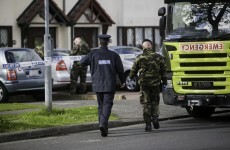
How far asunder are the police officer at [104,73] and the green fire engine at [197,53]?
1.96 m

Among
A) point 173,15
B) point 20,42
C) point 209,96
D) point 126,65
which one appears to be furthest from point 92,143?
point 20,42

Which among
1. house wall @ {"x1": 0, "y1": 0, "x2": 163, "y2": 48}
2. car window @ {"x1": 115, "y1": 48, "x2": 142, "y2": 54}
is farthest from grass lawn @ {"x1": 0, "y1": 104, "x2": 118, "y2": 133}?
house wall @ {"x1": 0, "y1": 0, "x2": 163, "y2": 48}

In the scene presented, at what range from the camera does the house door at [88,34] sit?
32.5 meters

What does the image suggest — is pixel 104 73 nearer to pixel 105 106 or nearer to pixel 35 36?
pixel 105 106

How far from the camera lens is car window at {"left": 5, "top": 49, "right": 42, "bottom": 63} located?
1855 cm

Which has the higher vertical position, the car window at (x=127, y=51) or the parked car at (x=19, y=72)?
the car window at (x=127, y=51)

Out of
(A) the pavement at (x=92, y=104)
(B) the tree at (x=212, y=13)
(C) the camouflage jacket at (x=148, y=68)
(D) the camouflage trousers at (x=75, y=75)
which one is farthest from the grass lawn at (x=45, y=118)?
(D) the camouflage trousers at (x=75, y=75)

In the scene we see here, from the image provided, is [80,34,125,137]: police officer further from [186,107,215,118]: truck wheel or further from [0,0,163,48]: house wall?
[0,0,163,48]: house wall

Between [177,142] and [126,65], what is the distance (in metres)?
12.3

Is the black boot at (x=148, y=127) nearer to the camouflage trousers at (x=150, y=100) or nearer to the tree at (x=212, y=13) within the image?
the camouflage trousers at (x=150, y=100)

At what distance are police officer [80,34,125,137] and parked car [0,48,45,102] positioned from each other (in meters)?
6.30

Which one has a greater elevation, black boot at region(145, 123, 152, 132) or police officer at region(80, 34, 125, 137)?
police officer at region(80, 34, 125, 137)

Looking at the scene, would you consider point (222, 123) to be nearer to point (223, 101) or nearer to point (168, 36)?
point (223, 101)

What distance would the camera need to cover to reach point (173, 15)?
14.5 metres
